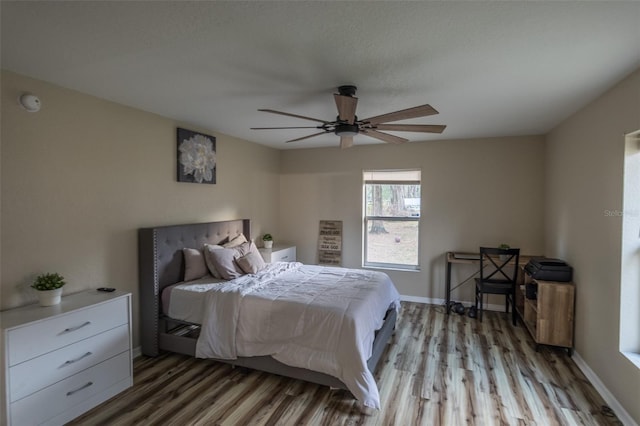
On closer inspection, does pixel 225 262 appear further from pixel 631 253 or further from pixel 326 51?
pixel 631 253

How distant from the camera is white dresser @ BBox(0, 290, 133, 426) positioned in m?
2.03

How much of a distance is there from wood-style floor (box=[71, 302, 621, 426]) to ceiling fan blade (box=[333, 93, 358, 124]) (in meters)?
2.21

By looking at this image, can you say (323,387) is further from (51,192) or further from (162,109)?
(162,109)

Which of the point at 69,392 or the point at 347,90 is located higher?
the point at 347,90

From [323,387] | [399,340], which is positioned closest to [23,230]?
[323,387]

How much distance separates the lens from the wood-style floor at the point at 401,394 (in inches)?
92.5

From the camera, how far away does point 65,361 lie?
229 centimetres

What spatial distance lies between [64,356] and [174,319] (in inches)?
39.2

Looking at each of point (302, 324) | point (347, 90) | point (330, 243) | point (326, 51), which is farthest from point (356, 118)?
point (330, 243)

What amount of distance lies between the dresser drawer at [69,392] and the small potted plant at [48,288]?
1.88 ft

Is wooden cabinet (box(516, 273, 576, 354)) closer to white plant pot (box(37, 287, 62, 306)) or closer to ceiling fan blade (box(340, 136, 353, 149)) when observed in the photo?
ceiling fan blade (box(340, 136, 353, 149))

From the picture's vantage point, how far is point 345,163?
5410 millimetres

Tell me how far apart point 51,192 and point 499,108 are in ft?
13.2

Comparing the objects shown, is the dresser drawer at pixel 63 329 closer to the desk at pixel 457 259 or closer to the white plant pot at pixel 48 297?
the white plant pot at pixel 48 297
